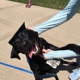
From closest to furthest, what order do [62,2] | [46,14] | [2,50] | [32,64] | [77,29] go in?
[32,64]
[2,50]
[77,29]
[46,14]
[62,2]

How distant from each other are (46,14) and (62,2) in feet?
6.24

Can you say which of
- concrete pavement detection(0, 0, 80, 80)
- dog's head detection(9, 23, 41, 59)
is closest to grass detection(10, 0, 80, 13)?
concrete pavement detection(0, 0, 80, 80)

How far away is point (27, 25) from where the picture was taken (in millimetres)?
5055

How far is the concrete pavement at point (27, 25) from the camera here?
9.94ft

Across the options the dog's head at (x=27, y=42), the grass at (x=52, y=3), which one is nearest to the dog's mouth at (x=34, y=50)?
the dog's head at (x=27, y=42)

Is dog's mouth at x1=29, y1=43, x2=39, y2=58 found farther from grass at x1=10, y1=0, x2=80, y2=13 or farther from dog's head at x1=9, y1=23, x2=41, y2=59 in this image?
grass at x1=10, y1=0, x2=80, y2=13

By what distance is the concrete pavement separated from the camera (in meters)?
3.03

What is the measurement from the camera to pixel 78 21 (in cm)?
538

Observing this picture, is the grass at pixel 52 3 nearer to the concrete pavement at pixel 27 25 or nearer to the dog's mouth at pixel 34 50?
the concrete pavement at pixel 27 25

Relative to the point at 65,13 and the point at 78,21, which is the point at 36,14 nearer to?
the point at 78,21

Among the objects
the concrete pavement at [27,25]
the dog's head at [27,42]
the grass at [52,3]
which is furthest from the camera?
the grass at [52,3]

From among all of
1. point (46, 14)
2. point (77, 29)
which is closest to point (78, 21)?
point (77, 29)

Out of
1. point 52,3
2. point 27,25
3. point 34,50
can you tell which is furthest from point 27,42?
point 52,3

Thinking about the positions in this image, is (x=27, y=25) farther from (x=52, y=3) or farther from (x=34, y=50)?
(x=52, y=3)
